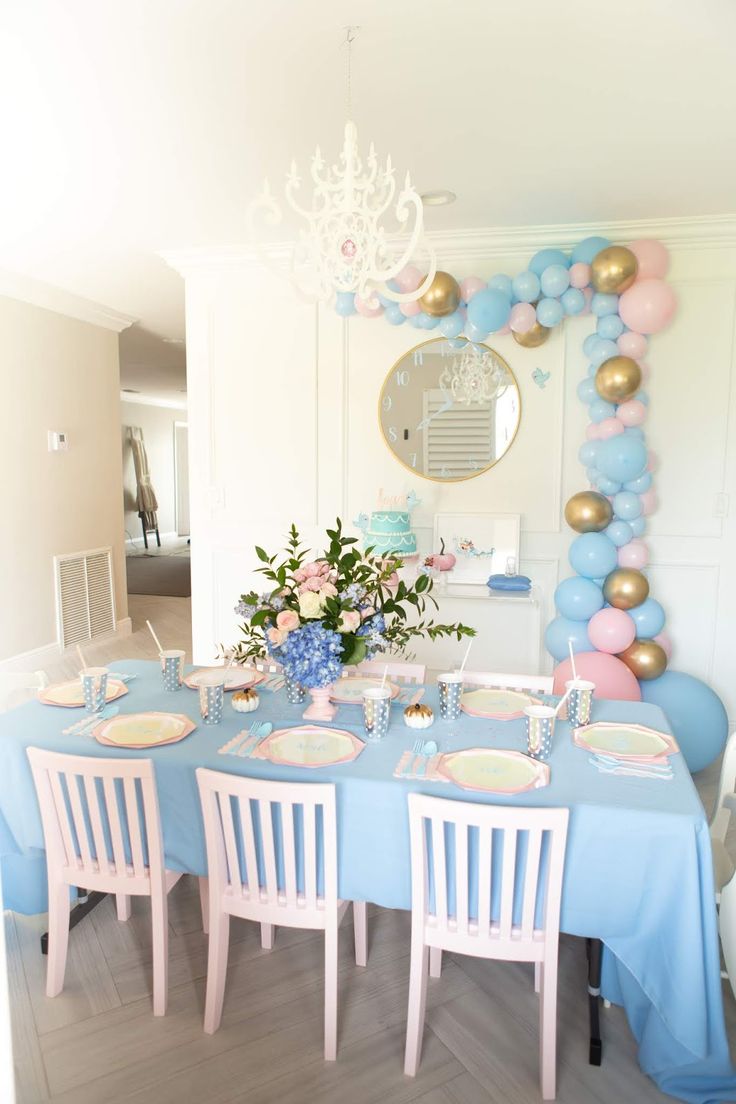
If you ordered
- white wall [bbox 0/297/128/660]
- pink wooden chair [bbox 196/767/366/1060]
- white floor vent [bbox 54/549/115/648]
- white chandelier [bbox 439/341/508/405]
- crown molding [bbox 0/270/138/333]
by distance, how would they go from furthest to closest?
white floor vent [bbox 54/549/115/648] → white wall [bbox 0/297/128/660] → crown molding [bbox 0/270/138/333] → white chandelier [bbox 439/341/508/405] → pink wooden chair [bbox 196/767/366/1060]

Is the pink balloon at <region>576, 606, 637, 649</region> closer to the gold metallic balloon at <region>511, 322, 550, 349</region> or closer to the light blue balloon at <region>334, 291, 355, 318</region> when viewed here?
the gold metallic balloon at <region>511, 322, 550, 349</region>

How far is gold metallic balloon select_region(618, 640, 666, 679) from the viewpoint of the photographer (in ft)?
11.2

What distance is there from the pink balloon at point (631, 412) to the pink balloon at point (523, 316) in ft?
2.01

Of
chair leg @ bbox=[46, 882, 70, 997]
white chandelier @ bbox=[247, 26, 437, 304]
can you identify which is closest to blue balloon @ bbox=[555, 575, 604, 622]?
white chandelier @ bbox=[247, 26, 437, 304]

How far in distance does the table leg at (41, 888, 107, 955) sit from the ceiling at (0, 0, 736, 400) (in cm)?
262

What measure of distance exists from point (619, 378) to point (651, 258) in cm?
58

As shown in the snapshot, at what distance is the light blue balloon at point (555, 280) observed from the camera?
11.4ft

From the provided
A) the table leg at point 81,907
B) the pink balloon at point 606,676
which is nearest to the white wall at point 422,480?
the pink balloon at point 606,676

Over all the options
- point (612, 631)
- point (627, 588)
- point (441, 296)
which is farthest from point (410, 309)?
point (612, 631)

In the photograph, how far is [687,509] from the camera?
3.79 m

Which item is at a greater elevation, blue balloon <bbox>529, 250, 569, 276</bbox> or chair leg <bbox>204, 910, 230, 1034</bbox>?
blue balloon <bbox>529, 250, 569, 276</bbox>

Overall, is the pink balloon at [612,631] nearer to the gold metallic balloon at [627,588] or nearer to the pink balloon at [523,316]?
the gold metallic balloon at [627,588]

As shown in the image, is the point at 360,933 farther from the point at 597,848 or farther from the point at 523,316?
the point at 523,316

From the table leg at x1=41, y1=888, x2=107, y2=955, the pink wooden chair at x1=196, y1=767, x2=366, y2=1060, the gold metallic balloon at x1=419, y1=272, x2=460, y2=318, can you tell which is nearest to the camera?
the pink wooden chair at x1=196, y1=767, x2=366, y2=1060
